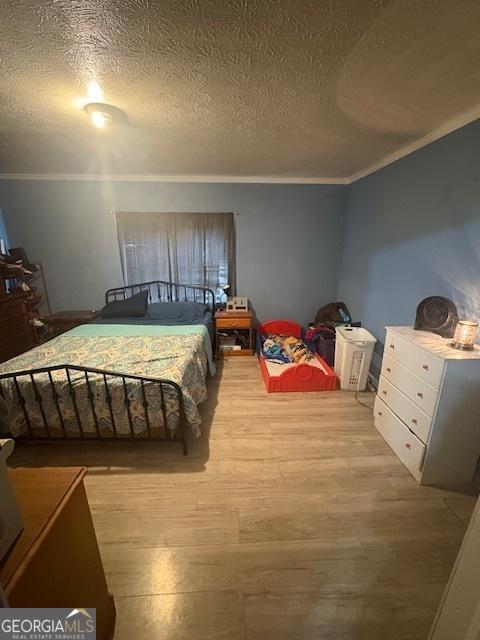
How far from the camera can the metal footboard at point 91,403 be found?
180 centimetres

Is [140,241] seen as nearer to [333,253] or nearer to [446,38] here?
[333,253]

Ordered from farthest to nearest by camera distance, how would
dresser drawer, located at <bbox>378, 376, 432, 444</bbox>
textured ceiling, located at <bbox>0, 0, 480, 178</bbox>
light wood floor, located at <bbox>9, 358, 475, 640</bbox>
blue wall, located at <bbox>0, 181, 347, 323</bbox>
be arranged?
1. blue wall, located at <bbox>0, 181, 347, 323</bbox>
2. dresser drawer, located at <bbox>378, 376, 432, 444</bbox>
3. light wood floor, located at <bbox>9, 358, 475, 640</bbox>
4. textured ceiling, located at <bbox>0, 0, 480, 178</bbox>

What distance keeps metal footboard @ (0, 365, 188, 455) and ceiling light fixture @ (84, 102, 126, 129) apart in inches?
67.0

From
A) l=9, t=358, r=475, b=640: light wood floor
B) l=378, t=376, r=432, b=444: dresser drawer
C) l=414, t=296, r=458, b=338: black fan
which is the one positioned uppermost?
l=414, t=296, r=458, b=338: black fan

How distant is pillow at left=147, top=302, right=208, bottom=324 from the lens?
133 inches

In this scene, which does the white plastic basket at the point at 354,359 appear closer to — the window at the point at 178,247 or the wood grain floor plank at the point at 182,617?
the window at the point at 178,247

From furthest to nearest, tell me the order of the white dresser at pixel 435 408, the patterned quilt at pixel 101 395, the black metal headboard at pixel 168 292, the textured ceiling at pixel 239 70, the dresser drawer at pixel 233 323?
the black metal headboard at pixel 168 292
the dresser drawer at pixel 233 323
the patterned quilt at pixel 101 395
the white dresser at pixel 435 408
the textured ceiling at pixel 239 70

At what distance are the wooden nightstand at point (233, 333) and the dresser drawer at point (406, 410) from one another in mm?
1870

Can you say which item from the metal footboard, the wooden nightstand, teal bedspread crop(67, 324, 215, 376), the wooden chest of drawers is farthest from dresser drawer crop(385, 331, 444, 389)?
the wooden chest of drawers

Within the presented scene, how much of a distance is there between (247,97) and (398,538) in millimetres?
2700

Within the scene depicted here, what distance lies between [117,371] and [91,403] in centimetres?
27

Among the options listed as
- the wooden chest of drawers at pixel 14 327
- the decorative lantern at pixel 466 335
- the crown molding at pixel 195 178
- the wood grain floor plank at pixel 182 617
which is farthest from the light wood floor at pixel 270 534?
the crown molding at pixel 195 178

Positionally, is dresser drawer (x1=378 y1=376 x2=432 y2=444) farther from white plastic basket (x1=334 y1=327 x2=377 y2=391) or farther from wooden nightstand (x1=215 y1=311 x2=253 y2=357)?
wooden nightstand (x1=215 y1=311 x2=253 y2=357)

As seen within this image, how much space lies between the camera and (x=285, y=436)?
2170 millimetres
